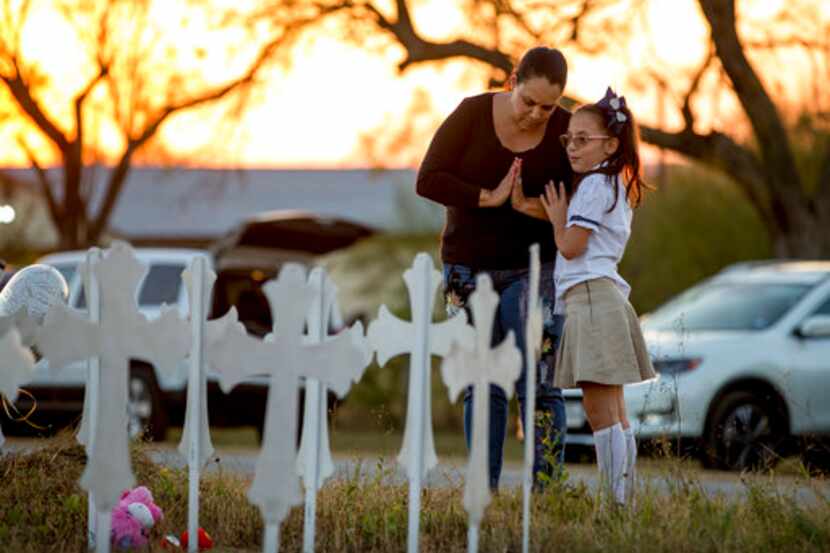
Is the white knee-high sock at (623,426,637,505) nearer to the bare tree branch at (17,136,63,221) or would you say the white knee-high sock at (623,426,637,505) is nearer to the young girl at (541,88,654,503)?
the young girl at (541,88,654,503)

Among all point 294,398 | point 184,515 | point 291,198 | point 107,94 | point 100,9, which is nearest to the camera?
point 294,398

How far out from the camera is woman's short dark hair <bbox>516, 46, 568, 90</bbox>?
744 cm

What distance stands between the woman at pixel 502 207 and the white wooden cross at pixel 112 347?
1.96 metres

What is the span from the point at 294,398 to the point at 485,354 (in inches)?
24.9

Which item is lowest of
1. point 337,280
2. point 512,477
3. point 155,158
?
point 512,477

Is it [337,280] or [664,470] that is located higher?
[337,280]

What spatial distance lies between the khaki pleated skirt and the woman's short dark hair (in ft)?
2.62

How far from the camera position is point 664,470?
7609 millimetres

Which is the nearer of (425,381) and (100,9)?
(425,381)

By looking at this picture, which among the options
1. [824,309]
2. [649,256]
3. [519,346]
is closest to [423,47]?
[649,256]

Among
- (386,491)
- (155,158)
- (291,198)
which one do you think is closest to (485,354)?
(386,491)

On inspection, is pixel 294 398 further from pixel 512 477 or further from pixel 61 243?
pixel 61 243

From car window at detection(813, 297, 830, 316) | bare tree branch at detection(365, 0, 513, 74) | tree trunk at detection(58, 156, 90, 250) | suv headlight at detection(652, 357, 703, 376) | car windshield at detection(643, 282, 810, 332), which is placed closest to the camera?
suv headlight at detection(652, 357, 703, 376)

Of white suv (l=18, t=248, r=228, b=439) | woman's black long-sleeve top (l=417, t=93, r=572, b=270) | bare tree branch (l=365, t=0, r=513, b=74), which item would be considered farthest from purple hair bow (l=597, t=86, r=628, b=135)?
bare tree branch (l=365, t=0, r=513, b=74)
